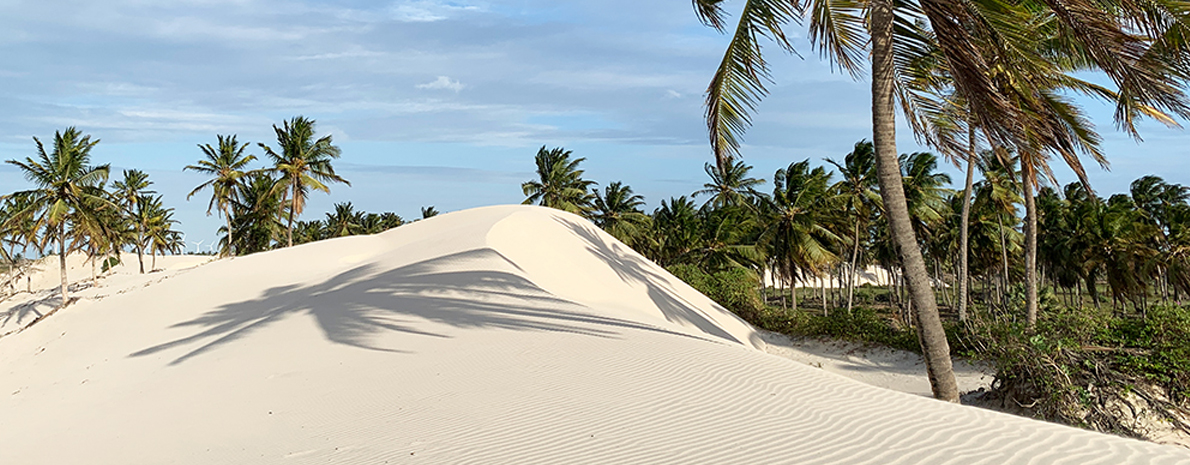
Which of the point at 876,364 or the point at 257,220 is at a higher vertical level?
the point at 257,220

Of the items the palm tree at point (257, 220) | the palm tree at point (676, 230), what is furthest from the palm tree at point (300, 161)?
the palm tree at point (676, 230)

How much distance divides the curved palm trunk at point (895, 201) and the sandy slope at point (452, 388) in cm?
191

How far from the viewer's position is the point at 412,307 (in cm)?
1338

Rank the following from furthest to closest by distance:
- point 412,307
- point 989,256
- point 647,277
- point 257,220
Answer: point 257,220
point 989,256
point 647,277
point 412,307

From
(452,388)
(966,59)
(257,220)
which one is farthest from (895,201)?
(257,220)

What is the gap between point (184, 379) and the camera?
35.9 feet

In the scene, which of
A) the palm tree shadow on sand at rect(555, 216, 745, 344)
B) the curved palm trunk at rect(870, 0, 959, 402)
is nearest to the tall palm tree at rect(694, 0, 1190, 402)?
the curved palm trunk at rect(870, 0, 959, 402)

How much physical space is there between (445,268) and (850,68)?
1055 cm

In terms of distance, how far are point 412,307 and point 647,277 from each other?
10.2 meters

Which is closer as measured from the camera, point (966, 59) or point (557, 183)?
point (966, 59)

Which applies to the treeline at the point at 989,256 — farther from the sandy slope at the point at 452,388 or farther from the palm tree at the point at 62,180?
the palm tree at the point at 62,180

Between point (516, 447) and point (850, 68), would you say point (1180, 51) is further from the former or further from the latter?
point (516, 447)

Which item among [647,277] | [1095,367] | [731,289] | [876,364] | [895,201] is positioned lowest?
[876,364]

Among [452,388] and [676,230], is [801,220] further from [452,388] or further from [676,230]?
[452,388]
